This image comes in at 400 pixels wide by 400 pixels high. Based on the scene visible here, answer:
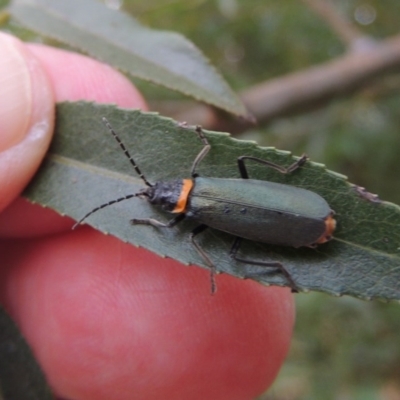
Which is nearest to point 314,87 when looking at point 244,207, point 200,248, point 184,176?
point 244,207

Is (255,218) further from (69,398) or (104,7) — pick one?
(69,398)

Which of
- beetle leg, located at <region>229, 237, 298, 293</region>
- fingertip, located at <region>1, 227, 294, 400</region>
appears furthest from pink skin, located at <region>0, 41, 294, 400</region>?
beetle leg, located at <region>229, 237, 298, 293</region>

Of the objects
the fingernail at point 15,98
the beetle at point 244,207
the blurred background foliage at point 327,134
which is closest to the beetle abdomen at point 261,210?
the beetle at point 244,207

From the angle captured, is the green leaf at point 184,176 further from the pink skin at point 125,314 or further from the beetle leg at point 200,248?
the pink skin at point 125,314

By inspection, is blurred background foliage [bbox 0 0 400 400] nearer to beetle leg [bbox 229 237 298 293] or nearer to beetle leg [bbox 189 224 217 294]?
beetle leg [bbox 189 224 217 294]

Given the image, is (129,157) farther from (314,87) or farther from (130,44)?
(314,87)
